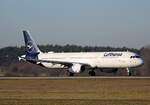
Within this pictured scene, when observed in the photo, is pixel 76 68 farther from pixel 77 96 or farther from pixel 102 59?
pixel 77 96

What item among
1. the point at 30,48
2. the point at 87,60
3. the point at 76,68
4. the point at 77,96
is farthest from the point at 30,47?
the point at 77,96

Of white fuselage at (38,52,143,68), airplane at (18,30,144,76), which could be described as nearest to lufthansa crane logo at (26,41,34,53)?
airplane at (18,30,144,76)

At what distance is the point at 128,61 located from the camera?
2904 inches

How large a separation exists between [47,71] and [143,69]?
1730 cm

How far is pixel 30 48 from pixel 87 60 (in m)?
14.4

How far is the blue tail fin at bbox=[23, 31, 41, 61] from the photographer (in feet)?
281

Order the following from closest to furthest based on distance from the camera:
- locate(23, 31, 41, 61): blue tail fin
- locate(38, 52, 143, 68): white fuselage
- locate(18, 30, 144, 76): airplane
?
locate(38, 52, 143, 68): white fuselage → locate(18, 30, 144, 76): airplane → locate(23, 31, 41, 61): blue tail fin

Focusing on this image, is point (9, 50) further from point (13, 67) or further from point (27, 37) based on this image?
point (13, 67)

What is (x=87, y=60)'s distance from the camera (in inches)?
3083

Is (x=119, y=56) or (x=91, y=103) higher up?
(x=119, y=56)

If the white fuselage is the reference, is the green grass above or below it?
below

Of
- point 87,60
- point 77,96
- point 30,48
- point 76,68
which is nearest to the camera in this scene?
point 77,96

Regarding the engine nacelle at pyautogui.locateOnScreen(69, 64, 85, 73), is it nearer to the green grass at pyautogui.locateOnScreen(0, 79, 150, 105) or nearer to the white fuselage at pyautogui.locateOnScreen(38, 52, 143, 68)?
the white fuselage at pyautogui.locateOnScreen(38, 52, 143, 68)

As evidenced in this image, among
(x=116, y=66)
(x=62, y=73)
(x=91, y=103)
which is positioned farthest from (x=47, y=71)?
(x=91, y=103)
